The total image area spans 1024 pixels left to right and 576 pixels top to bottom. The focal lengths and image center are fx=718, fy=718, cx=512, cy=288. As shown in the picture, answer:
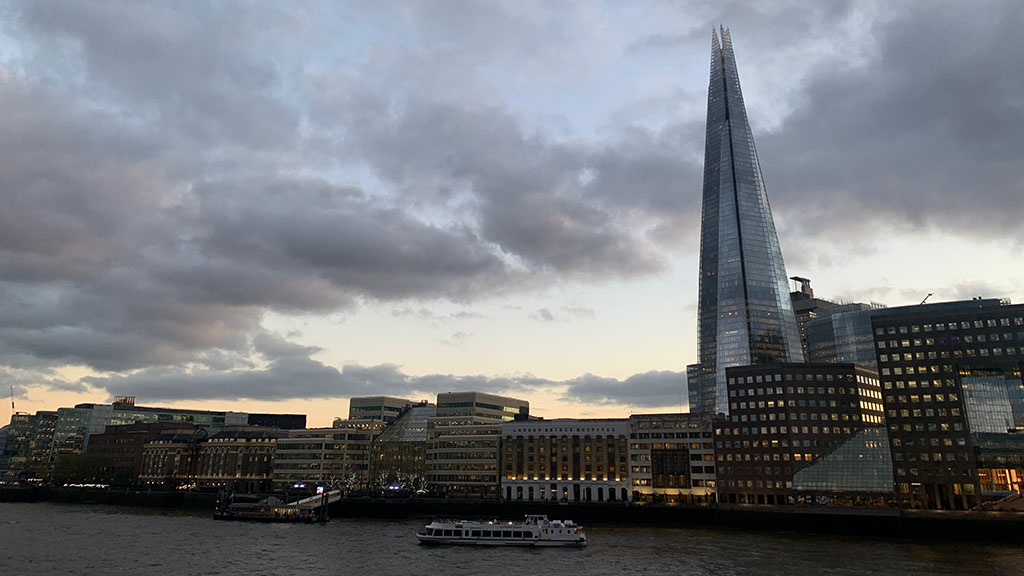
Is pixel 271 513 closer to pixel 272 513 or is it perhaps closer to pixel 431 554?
pixel 272 513

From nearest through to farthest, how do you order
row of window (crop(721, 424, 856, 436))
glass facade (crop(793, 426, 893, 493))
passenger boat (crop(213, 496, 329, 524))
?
1. passenger boat (crop(213, 496, 329, 524))
2. glass facade (crop(793, 426, 893, 493))
3. row of window (crop(721, 424, 856, 436))

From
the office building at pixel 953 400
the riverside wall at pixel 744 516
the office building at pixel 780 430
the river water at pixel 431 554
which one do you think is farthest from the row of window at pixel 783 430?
the river water at pixel 431 554

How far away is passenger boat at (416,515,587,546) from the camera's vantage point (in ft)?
397

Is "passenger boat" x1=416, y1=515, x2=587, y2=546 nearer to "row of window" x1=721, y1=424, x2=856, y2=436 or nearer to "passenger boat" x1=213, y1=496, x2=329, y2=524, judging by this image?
"passenger boat" x1=213, y1=496, x2=329, y2=524

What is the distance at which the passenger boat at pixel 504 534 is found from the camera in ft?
397

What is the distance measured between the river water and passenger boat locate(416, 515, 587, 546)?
14.1ft

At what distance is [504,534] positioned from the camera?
125250 millimetres

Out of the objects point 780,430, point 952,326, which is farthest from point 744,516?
point 952,326

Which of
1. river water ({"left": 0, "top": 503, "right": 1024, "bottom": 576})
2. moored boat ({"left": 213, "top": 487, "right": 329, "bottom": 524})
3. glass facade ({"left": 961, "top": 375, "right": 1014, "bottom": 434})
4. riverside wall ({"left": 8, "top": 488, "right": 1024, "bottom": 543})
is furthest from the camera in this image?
glass facade ({"left": 961, "top": 375, "right": 1014, "bottom": 434})

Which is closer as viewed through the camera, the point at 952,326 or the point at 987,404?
the point at 987,404

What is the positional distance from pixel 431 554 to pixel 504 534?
2072cm

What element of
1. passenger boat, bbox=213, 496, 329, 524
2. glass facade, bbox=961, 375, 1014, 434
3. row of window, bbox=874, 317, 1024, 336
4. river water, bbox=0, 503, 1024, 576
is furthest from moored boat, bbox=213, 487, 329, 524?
glass facade, bbox=961, 375, 1014, 434

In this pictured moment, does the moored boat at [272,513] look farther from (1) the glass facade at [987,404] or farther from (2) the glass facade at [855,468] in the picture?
(1) the glass facade at [987,404]

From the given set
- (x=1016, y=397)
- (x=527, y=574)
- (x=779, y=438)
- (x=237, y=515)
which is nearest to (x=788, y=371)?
(x=779, y=438)
